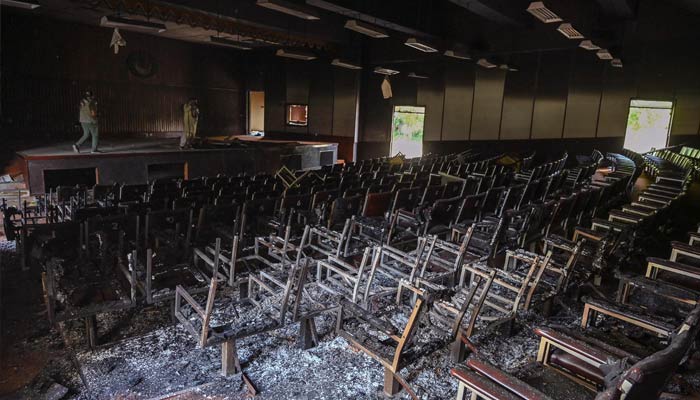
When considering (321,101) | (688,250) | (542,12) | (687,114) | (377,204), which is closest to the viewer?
(688,250)

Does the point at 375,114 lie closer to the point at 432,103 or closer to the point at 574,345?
the point at 432,103

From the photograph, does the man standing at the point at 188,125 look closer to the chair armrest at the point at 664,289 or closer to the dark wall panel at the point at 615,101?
the chair armrest at the point at 664,289

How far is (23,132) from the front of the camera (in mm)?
12688

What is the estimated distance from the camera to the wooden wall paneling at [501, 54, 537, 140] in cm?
1271

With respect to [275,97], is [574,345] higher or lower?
lower

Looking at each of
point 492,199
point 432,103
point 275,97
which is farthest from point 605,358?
point 275,97

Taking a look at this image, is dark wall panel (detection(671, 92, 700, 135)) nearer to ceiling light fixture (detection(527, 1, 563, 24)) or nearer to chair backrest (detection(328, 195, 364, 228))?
ceiling light fixture (detection(527, 1, 563, 24))

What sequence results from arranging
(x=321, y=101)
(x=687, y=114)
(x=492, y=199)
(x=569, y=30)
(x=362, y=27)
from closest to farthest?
(x=492, y=199) → (x=569, y=30) → (x=362, y=27) → (x=687, y=114) → (x=321, y=101)

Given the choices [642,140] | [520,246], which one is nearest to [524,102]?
[642,140]

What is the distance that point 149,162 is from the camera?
1052 centimetres

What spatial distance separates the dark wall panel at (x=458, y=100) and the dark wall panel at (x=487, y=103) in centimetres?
19

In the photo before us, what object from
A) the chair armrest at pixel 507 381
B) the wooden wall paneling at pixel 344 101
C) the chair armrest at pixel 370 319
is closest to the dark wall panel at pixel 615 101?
the wooden wall paneling at pixel 344 101

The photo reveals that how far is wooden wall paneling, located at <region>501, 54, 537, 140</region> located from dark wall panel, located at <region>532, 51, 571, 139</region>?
0.19 m

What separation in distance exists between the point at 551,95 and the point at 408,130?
185 inches
